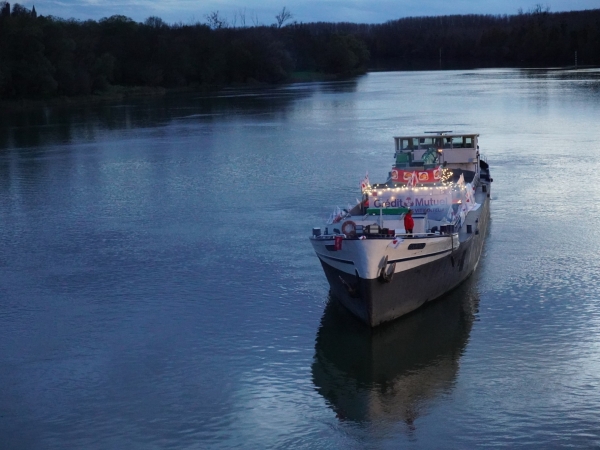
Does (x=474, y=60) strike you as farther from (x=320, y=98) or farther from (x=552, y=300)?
(x=552, y=300)

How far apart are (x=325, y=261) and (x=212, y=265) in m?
5.53

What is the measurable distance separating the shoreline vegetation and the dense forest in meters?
0.13

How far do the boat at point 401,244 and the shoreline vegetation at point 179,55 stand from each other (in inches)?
2604

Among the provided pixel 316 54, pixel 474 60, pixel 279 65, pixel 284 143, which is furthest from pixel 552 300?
pixel 474 60

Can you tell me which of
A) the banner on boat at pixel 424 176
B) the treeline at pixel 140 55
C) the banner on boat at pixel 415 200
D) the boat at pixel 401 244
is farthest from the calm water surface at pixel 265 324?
the treeline at pixel 140 55

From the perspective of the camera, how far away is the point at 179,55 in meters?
115

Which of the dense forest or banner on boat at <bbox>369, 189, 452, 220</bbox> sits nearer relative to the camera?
banner on boat at <bbox>369, 189, 452, 220</bbox>

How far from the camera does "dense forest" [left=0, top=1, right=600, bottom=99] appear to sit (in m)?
86.8

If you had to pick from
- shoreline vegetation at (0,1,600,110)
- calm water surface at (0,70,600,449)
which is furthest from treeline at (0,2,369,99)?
calm water surface at (0,70,600,449)

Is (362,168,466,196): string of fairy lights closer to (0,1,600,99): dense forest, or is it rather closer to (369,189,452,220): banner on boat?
(369,189,452,220): banner on boat

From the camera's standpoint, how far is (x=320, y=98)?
308ft

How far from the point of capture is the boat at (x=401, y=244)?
18859 millimetres

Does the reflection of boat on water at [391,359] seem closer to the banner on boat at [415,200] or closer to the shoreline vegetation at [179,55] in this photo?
the banner on boat at [415,200]

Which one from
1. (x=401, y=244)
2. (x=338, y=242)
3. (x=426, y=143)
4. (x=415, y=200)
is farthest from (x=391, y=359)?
(x=426, y=143)
